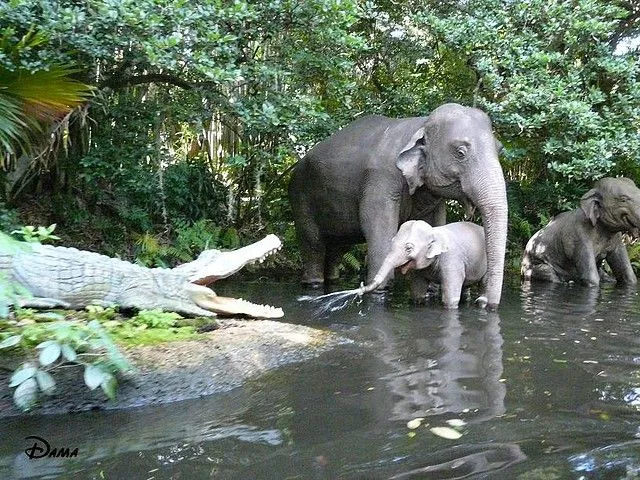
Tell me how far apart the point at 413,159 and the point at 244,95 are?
2299 mm

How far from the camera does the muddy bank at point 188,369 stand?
3426mm

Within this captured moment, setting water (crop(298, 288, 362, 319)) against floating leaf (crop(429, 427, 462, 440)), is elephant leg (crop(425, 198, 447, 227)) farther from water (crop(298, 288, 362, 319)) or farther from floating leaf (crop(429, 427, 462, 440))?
floating leaf (crop(429, 427, 462, 440))

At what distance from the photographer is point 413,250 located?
6.64m

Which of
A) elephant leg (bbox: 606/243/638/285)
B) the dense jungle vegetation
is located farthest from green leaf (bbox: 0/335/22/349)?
elephant leg (bbox: 606/243/638/285)

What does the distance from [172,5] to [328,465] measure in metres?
5.05

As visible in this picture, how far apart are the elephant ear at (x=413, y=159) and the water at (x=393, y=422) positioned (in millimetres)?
2659

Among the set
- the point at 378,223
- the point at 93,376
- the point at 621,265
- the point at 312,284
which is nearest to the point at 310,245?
the point at 312,284

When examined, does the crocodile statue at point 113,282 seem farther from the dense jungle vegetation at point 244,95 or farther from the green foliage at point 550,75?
the green foliage at point 550,75

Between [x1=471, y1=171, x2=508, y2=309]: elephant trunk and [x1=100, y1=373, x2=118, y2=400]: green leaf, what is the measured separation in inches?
172

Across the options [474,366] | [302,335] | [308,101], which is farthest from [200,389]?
[308,101]

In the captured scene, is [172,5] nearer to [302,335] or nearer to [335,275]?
[302,335]

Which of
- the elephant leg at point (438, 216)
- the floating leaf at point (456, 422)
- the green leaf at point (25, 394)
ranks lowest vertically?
the floating leaf at point (456, 422)

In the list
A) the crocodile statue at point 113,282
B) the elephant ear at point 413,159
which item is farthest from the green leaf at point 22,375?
the elephant ear at point 413,159

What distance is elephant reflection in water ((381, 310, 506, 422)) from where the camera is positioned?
3383 mm
